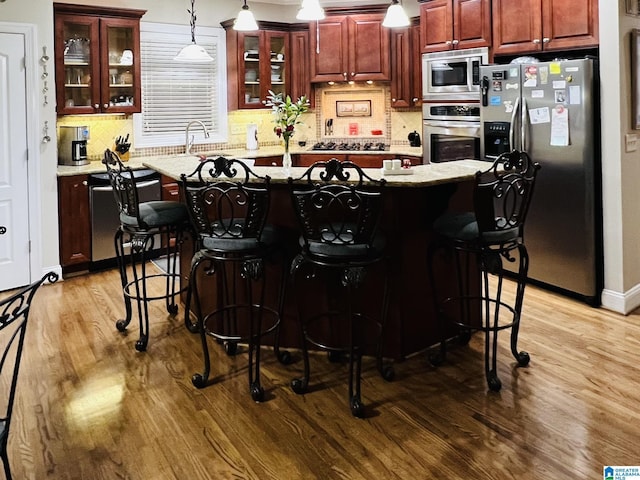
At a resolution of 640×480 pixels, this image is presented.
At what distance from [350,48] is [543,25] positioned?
8.10 ft

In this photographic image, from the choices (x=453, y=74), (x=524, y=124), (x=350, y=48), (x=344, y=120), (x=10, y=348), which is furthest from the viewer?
A: (x=344, y=120)

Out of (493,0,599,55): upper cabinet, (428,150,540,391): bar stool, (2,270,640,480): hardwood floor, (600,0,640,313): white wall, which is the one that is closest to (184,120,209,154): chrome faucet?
(2,270,640,480): hardwood floor

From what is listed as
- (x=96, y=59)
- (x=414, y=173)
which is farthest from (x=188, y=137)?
(x=414, y=173)

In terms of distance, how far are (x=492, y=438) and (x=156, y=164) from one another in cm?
269

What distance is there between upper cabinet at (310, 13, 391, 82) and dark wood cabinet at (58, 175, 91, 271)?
2893 mm

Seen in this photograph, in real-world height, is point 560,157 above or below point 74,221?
above

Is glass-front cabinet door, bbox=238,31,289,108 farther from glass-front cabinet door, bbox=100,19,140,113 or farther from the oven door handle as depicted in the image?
the oven door handle

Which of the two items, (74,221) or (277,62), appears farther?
(277,62)

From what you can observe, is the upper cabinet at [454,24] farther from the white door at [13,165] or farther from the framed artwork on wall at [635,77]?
the white door at [13,165]

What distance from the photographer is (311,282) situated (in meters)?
3.37

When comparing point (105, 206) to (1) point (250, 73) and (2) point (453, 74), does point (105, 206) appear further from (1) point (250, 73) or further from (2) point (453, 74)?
(2) point (453, 74)

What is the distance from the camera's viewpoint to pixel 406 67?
6270mm

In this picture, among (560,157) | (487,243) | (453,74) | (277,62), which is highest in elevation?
(277,62)

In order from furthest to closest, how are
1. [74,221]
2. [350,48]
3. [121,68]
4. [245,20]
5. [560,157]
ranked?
[350,48] < [121,68] < [74,221] < [560,157] < [245,20]
